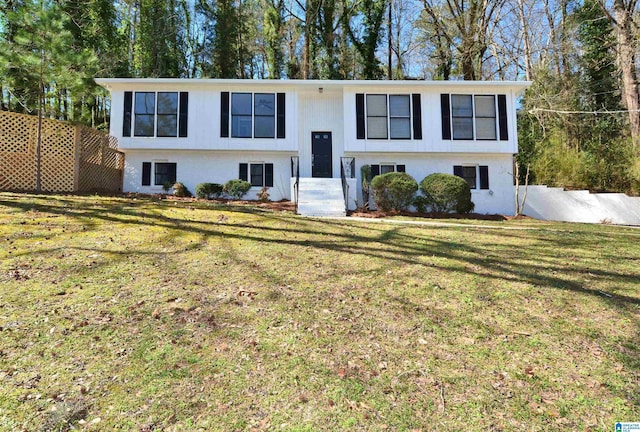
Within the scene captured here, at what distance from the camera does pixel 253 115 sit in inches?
590

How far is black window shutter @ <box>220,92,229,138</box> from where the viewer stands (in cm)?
1480

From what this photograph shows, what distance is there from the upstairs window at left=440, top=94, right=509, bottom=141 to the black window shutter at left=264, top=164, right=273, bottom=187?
6925 millimetres

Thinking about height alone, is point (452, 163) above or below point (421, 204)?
above

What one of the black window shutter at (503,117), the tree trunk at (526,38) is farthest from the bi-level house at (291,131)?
the tree trunk at (526,38)

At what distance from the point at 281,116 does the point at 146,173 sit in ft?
18.9

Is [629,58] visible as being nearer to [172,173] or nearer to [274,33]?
[274,33]

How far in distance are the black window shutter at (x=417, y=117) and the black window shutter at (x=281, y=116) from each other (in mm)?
5140

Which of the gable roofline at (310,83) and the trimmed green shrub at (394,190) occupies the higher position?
the gable roofline at (310,83)

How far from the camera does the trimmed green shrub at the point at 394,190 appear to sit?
12.8m

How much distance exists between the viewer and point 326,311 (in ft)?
12.7

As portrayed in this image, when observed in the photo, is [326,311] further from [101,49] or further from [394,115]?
[101,49]

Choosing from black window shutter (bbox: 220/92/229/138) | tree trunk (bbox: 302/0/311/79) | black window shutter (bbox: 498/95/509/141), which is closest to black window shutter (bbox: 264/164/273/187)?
black window shutter (bbox: 220/92/229/138)

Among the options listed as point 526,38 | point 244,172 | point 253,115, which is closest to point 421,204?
point 244,172

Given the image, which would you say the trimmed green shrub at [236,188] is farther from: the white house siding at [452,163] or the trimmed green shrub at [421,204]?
the trimmed green shrub at [421,204]
